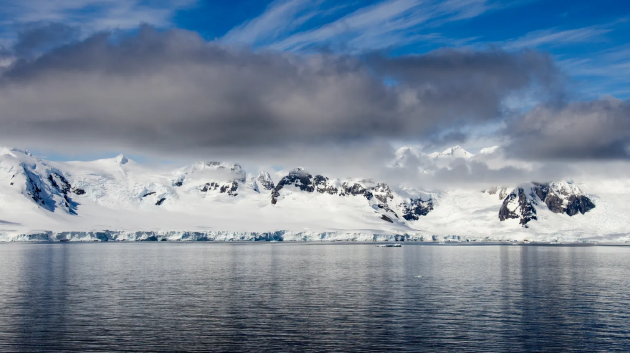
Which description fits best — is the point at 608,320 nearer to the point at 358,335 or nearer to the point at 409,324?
the point at 409,324

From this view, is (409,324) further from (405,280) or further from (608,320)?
(405,280)

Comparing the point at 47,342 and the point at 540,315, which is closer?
the point at 47,342

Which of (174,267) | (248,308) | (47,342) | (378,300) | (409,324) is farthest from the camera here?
(174,267)

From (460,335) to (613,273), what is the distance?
73.1 meters

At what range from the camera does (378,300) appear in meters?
67.3

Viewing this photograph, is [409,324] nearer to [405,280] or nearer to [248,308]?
[248,308]

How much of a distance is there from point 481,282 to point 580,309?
26385 millimetres

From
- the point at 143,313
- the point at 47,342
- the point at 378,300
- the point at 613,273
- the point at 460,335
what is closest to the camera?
the point at 47,342

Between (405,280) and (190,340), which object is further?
(405,280)

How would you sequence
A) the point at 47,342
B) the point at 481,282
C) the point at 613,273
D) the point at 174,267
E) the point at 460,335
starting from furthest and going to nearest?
the point at 174,267
the point at 613,273
the point at 481,282
the point at 460,335
the point at 47,342

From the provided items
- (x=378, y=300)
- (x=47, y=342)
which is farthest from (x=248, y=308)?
(x=47, y=342)

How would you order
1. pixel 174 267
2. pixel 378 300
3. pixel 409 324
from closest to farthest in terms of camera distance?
1. pixel 409 324
2. pixel 378 300
3. pixel 174 267

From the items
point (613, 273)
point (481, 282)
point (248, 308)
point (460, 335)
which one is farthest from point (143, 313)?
point (613, 273)

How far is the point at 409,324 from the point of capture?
52.6 meters
